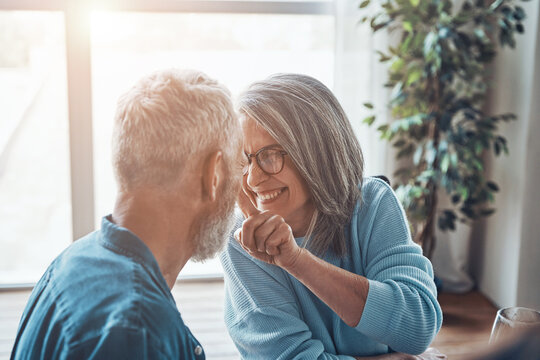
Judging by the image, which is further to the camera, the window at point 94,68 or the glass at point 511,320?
the window at point 94,68

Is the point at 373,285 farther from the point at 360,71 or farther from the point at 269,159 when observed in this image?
the point at 360,71

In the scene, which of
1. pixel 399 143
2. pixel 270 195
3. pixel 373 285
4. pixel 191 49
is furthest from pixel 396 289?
pixel 191 49

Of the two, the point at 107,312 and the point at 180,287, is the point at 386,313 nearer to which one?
the point at 107,312

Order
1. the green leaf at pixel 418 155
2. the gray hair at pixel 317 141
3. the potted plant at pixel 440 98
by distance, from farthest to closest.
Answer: the green leaf at pixel 418 155
the potted plant at pixel 440 98
the gray hair at pixel 317 141

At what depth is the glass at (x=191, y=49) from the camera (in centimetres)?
357

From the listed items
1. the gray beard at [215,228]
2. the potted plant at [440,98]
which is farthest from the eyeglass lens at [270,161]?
the potted plant at [440,98]

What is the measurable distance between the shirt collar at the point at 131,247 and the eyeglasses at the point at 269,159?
20.7 inches

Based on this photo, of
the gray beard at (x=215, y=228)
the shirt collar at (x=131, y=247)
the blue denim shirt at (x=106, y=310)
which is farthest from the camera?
the gray beard at (x=215, y=228)

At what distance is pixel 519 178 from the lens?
3.06 metres

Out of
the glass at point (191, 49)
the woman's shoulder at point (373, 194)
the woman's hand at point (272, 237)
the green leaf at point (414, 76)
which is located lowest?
the woman's hand at point (272, 237)

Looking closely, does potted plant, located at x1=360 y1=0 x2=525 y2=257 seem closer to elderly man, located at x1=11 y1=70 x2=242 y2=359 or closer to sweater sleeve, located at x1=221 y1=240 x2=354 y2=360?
sweater sleeve, located at x1=221 y1=240 x2=354 y2=360

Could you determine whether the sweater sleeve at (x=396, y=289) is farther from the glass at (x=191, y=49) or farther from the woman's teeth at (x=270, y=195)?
the glass at (x=191, y=49)

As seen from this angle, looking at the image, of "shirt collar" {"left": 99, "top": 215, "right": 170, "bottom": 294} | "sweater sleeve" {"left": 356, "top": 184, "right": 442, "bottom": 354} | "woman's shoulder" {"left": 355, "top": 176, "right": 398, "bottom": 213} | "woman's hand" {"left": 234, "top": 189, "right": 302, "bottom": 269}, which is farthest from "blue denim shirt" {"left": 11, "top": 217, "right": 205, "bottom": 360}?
"woman's shoulder" {"left": 355, "top": 176, "right": 398, "bottom": 213}

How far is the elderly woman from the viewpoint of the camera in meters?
1.24
